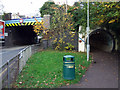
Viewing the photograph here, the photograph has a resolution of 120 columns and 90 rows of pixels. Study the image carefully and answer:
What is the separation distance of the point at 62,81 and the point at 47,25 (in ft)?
42.6

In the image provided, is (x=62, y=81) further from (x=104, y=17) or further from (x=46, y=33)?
(x=46, y=33)

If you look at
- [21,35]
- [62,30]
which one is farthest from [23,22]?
[62,30]

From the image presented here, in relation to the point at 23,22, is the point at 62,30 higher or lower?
lower

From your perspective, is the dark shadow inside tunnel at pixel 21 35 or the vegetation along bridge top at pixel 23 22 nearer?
the vegetation along bridge top at pixel 23 22

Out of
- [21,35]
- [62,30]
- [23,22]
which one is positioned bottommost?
[62,30]

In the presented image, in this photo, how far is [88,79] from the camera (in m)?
7.75

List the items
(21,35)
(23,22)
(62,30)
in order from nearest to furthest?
(62,30) < (23,22) < (21,35)

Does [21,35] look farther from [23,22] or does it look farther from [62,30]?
[62,30]

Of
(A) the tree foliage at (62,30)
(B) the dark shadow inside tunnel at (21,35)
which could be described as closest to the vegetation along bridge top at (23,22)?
(B) the dark shadow inside tunnel at (21,35)

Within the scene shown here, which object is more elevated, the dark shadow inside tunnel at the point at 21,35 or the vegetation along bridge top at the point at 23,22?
the vegetation along bridge top at the point at 23,22

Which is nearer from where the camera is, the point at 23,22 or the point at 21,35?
the point at 23,22

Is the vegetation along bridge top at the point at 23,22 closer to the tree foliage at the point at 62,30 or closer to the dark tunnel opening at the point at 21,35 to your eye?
the dark tunnel opening at the point at 21,35

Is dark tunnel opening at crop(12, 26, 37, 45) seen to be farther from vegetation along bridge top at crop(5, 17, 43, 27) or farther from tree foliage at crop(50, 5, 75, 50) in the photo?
tree foliage at crop(50, 5, 75, 50)

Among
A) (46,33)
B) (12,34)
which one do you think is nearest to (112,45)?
(46,33)
